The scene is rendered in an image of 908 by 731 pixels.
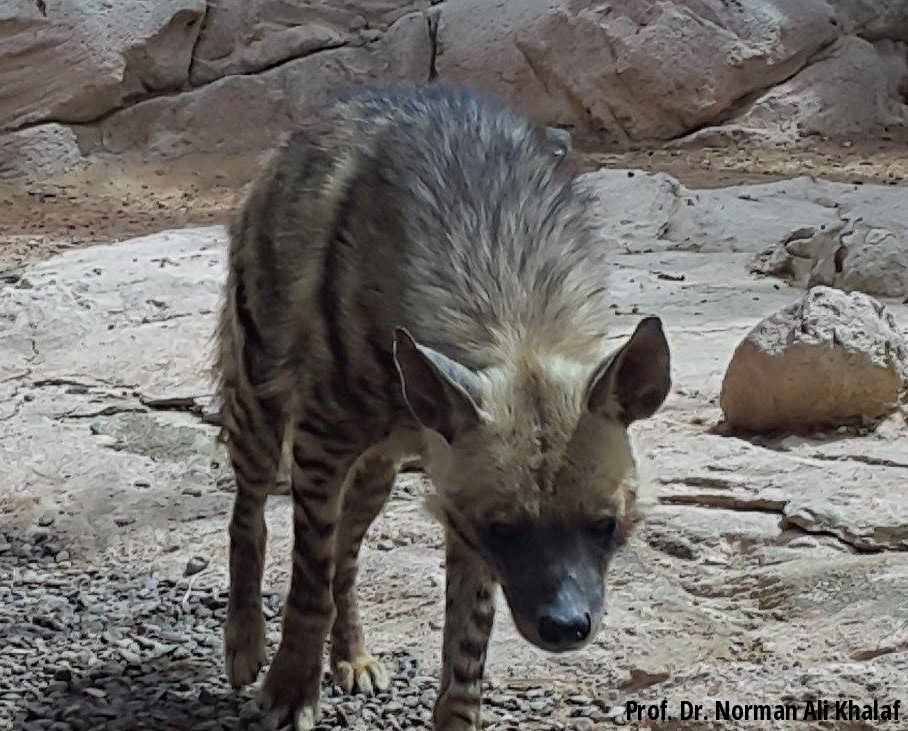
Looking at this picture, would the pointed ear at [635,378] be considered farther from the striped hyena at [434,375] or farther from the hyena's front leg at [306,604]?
the hyena's front leg at [306,604]

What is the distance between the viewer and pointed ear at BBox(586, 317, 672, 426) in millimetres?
2727

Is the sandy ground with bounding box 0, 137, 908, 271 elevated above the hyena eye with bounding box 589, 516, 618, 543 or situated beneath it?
elevated above

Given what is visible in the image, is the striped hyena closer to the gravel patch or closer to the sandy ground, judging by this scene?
the gravel patch

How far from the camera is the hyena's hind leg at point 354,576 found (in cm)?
372

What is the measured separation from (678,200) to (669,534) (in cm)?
398

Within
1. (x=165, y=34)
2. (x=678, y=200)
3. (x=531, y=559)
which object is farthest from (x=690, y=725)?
(x=165, y=34)

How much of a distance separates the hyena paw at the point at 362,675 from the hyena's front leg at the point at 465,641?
0.36 m

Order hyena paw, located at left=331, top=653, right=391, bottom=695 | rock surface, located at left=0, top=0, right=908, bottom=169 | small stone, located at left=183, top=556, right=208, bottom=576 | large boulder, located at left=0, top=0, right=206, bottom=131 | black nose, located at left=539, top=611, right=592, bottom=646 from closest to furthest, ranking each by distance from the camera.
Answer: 1. black nose, located at left=539, top=611, right=592, bottom=646
2. hyena paw, located at left=331, top=653, right=391, bottom=695
3. small stone, located at left=183, top=556, right=208, bottom=576
4. large boulder, located at left=0, top=0, right=206, bottom=131
5. rock surface, located at left=0, top=0, right=908, bottom=169

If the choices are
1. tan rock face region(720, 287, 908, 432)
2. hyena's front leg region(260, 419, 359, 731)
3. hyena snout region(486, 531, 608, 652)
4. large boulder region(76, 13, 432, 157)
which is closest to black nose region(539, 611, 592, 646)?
hyena snout region(486, 531, 608, 652)

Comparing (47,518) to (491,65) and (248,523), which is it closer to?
(248,523)

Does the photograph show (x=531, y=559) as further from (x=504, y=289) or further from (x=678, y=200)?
(x=678, y=200)

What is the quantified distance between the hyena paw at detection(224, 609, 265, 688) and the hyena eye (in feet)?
4.11

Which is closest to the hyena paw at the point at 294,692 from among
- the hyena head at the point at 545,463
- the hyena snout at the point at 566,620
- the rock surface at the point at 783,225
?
the hyena head at the point at 545,463

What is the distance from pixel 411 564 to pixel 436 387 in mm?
1548
